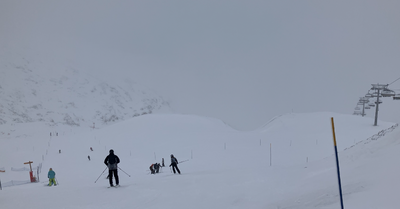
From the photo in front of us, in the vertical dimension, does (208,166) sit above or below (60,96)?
below

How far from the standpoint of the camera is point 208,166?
2131 cm

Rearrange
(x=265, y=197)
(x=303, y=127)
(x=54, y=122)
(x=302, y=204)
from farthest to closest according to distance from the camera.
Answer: (x=54, y=122) → (x=303, y=127) → (x=265, y=197) → (x=302, y=204)

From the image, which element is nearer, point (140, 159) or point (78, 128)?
point (140, 159)

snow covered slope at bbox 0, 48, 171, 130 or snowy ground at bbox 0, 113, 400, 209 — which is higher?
snow covered slope at bbox 0, 48, 171, 130

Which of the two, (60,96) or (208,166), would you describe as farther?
(60,96)

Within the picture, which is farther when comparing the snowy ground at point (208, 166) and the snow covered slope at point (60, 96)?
the snow covered slope at point (60, 96)

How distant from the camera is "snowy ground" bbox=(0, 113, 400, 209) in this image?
6941 mm

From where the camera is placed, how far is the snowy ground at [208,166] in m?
6.94

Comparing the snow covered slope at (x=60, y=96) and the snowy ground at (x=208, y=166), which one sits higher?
the snow covered slope at (x=60, y=96)

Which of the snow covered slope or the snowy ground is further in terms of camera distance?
the snow covered slope

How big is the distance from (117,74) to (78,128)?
44.7 metres

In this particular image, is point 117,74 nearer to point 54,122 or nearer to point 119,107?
point 119,107

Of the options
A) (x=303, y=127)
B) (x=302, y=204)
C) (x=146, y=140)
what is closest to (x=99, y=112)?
(x=146, y=140)

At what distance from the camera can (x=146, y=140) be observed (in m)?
37.5
